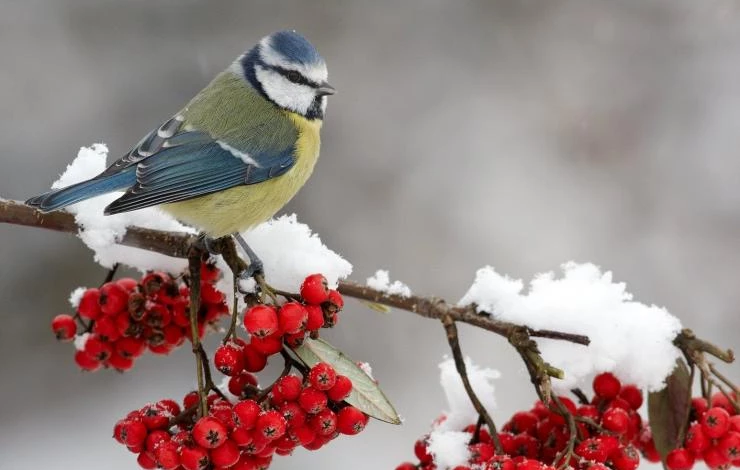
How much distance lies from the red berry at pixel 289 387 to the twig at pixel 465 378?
34cm

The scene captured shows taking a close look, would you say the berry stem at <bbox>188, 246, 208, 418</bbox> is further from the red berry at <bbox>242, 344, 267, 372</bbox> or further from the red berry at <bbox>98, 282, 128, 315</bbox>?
the red berry at <bbox>98, 282, 128, 315</bbox>

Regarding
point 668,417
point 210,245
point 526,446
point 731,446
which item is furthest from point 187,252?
point 731,446

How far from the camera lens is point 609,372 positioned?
1737 mm

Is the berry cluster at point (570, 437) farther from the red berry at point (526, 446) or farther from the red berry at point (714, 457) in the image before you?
the red berry at point (714, 457)

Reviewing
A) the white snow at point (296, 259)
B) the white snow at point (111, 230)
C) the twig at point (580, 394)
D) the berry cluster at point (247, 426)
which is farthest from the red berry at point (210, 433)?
the twig at point (580, 394)

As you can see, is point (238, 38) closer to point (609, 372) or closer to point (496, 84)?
point (496, 84)

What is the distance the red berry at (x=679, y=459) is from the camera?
1690 millimetres

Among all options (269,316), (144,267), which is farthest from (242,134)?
(269,316)

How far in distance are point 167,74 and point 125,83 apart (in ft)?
0.74

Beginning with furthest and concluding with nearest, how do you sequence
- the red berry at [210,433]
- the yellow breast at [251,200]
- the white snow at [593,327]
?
the yellow breast at [251,200] → the white snow at [593,327] → the red berry at [210,433]

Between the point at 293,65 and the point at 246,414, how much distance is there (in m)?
1.28

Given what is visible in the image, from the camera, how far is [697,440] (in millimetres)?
1693

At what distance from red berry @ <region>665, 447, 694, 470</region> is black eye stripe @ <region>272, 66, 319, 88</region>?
1.41m

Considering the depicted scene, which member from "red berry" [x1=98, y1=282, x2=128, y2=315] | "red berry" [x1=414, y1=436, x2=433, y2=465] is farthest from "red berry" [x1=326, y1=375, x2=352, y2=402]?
"red berry" [x1=98, y1=282, x2=128, y2=315]
